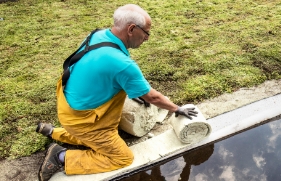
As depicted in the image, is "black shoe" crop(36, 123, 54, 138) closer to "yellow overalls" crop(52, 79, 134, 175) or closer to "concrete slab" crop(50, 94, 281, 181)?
"yellow overalls" crop(52, 79, 134, 175)

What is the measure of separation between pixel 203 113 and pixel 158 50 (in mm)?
1755

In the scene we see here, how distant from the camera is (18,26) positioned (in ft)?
20.4

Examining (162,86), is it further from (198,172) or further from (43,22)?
(43,22)

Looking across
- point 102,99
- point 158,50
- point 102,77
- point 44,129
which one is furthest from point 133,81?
point 158,50

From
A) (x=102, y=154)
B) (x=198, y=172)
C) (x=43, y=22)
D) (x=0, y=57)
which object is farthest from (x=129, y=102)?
(x=43, y=22)

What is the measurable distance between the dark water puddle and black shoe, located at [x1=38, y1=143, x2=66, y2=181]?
2.39 ft

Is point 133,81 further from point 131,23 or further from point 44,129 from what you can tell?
point 44,129

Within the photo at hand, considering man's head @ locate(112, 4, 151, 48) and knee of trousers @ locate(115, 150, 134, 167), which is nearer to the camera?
man's head @ locate(112, 4, 151, 48)

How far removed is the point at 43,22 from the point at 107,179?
4.57 metres

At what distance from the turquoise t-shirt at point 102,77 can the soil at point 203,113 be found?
93 cm

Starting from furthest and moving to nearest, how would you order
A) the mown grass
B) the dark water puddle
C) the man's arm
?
1. the mown grass
2. the dark water puddle
3. the man's arm

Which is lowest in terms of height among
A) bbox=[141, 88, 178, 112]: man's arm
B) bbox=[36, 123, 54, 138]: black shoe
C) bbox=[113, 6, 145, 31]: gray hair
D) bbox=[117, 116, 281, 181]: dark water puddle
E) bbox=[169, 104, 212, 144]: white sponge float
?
bbox=[117, 116, 281, 181]: dark water puddle

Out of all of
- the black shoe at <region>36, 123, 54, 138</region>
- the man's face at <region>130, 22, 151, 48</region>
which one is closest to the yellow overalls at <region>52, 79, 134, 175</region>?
the black shoe at <region>36, 123, 54, 138</region>

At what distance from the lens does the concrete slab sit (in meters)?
3.02
